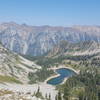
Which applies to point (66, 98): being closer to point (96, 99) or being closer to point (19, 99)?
point (96, 99)

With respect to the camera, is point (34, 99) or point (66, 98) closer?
point (34, 99)

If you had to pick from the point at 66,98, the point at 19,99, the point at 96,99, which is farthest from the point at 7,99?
the point at 96,99

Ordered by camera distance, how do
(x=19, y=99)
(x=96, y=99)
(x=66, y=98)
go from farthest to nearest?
(x=96, y=99) → (x=66, y=98) → (x=19, y=99)

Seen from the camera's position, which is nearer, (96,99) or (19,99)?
(19,99)

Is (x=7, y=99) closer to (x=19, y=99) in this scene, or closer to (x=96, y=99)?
(x=19, y=99)

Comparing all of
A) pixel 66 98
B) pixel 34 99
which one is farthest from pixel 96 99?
pixel 34 99

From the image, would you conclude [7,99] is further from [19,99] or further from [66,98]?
[66,98]

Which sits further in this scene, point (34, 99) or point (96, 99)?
point (96, 99)


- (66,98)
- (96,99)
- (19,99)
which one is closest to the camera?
(19,99)
